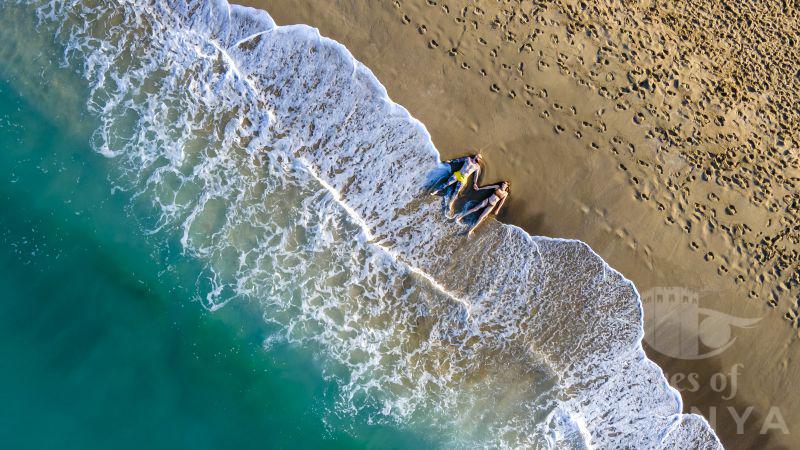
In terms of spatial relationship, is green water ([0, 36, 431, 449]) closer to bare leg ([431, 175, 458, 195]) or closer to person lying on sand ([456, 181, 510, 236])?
bare leg ([431, 175, 458, 195])

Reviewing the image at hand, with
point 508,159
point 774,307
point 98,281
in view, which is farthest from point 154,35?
point 774,307

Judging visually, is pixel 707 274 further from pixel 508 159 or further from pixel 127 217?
pixel 127 217

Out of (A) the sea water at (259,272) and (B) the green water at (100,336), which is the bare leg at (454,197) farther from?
(B) the green water at (100,336)

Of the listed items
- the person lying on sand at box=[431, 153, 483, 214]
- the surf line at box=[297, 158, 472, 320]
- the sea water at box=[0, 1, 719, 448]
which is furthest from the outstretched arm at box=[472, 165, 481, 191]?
the surf line at box=[297, 158, 472, 320]

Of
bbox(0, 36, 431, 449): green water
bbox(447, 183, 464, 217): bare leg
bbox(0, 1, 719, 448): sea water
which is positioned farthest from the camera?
bbox(0, 36, 431, 449): green water

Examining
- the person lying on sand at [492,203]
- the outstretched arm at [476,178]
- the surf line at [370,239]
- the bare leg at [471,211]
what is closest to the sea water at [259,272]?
the surf line at [370,239]

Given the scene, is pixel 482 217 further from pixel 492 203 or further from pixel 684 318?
pixel 684 318
